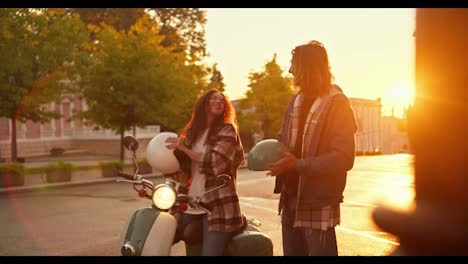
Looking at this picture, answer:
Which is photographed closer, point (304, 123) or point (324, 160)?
point (324, 160)

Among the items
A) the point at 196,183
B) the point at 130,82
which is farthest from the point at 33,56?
the point at 196,183

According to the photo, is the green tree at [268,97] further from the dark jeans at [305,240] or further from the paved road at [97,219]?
the dark jeans at [305,240]

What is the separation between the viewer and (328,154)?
2.84 m

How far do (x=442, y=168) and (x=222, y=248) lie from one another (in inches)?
74.7

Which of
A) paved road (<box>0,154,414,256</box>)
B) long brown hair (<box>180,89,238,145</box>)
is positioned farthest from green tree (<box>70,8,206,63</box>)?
long brown hair (<box>180,89,238,145</box>)

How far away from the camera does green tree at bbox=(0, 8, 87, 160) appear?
72.8 feet

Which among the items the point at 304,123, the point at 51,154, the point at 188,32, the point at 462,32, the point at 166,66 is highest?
the point at 188,32

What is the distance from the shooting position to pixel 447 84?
1.95 meters

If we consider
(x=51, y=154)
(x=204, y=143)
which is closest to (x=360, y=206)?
(x=204, y=143)

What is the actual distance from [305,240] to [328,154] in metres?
0.55

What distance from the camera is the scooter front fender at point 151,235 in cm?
320

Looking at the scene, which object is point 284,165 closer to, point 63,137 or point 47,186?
point 47,186

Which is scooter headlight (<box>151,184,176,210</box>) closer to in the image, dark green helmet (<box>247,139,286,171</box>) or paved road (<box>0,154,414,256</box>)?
dark green helmet (<box>247,139,286,171</box>)

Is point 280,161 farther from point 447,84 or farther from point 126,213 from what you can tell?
point 126,213
